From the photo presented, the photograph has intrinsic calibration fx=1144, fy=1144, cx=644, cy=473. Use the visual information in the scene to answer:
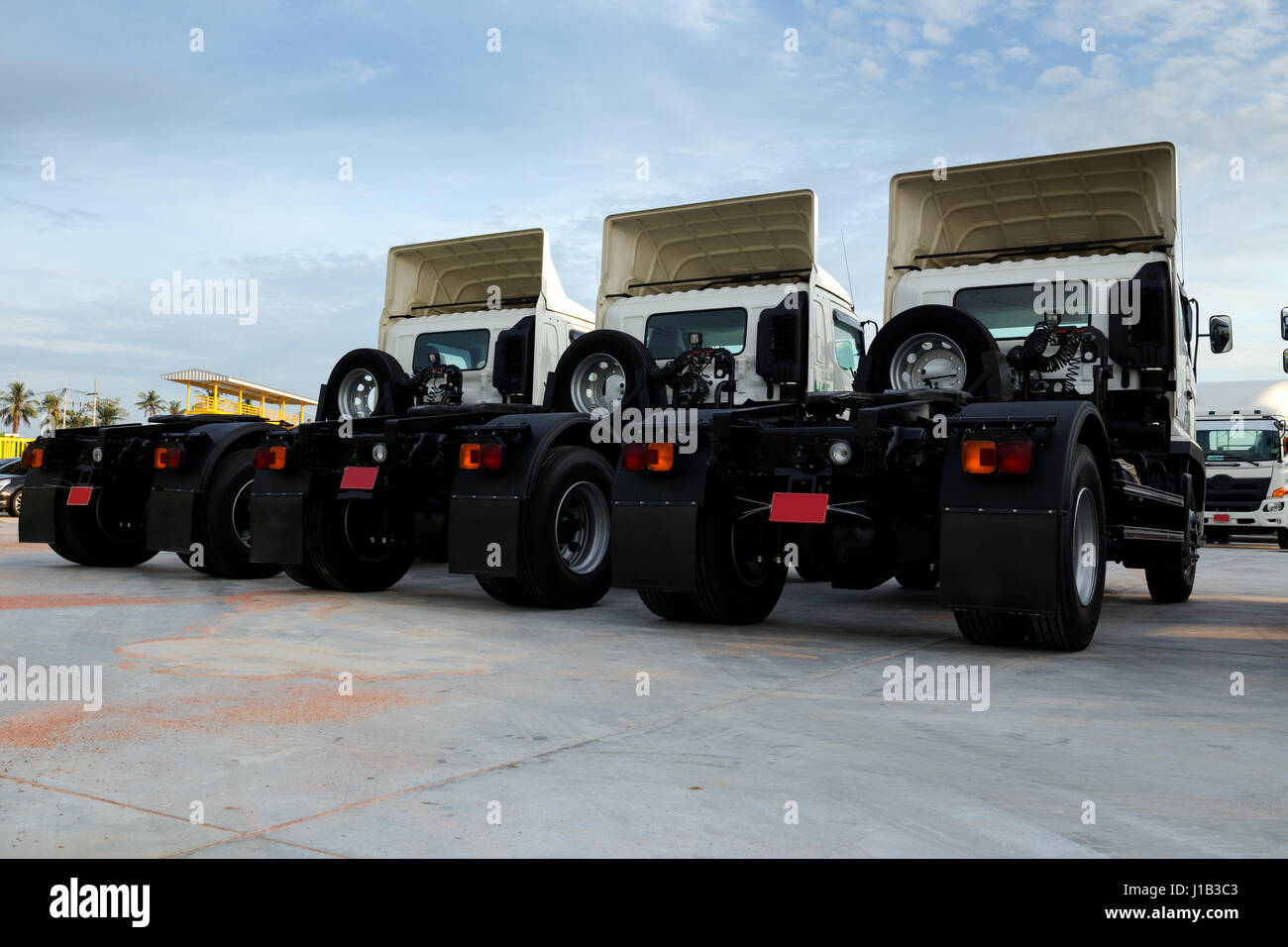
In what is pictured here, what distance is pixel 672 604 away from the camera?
7.44 meters

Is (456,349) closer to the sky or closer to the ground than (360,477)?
closer to the sky

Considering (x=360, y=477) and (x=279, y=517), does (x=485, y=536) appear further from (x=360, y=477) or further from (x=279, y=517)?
(x=279, y=517)

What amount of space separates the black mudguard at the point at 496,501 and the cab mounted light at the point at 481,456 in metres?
0.05

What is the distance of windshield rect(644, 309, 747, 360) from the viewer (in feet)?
31.1

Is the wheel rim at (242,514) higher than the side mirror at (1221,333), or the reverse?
the side mirror at (1221,333)

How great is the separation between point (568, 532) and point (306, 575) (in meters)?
2.22

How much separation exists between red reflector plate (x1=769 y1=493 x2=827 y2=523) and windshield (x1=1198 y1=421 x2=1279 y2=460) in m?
17.6

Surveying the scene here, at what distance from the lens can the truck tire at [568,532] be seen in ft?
25.5

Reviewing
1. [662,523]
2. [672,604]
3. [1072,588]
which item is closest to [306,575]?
[672,604]

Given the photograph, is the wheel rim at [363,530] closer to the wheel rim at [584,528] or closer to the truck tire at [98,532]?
the wheel rim at [584,528]

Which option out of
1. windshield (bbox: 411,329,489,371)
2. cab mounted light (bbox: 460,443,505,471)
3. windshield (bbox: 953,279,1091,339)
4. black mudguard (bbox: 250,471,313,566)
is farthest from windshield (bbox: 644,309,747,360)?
black mudguard (bbox: 250,471,313,566)

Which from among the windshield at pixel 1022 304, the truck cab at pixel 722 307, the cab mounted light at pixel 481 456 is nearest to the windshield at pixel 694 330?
the truck cab at pixel 722 307

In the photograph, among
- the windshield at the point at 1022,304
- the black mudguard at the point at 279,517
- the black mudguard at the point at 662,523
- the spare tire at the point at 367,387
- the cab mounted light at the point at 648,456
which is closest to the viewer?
the black mudguard at the point at 662,523

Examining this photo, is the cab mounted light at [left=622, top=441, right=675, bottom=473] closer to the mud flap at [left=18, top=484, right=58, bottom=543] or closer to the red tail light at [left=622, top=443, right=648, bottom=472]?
the red tail light at [left=622, top=443, right=648, bottom=472]
